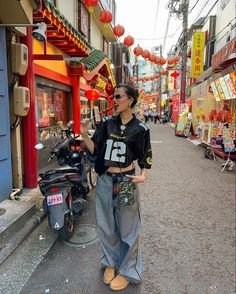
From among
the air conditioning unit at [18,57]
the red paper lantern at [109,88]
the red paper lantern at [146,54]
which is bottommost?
the air conditioning unit at [18,57]

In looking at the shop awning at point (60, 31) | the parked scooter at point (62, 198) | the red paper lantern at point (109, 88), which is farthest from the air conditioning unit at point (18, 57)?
the red paper lantern at point (109, 88)

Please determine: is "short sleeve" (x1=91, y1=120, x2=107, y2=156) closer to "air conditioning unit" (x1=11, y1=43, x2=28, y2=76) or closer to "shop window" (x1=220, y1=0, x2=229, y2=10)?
"air conditioning unit" (x1=11, y1=43, x2=28, y2=76)

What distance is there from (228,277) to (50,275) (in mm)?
2155

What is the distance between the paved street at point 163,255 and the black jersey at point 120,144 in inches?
52.7

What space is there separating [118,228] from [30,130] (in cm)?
337

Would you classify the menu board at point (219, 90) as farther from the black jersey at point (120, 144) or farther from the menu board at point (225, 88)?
the black jersey at point (120, 144)

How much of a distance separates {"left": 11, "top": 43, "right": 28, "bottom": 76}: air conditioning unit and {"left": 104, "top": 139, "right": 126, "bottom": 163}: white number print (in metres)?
3.09

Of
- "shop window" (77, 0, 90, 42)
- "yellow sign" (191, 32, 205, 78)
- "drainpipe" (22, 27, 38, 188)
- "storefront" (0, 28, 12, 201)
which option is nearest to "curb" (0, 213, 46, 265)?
"storefront" (0, 28, 12, 201)

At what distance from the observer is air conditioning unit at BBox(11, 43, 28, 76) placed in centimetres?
480

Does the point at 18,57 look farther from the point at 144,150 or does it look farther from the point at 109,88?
the point at 109,88

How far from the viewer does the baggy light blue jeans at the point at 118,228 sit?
2.84 m

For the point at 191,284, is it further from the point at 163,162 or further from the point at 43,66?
the point at 163,162

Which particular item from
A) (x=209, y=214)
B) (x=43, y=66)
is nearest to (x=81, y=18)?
(x=43, y=66)

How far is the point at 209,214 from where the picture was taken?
499 centimetres
